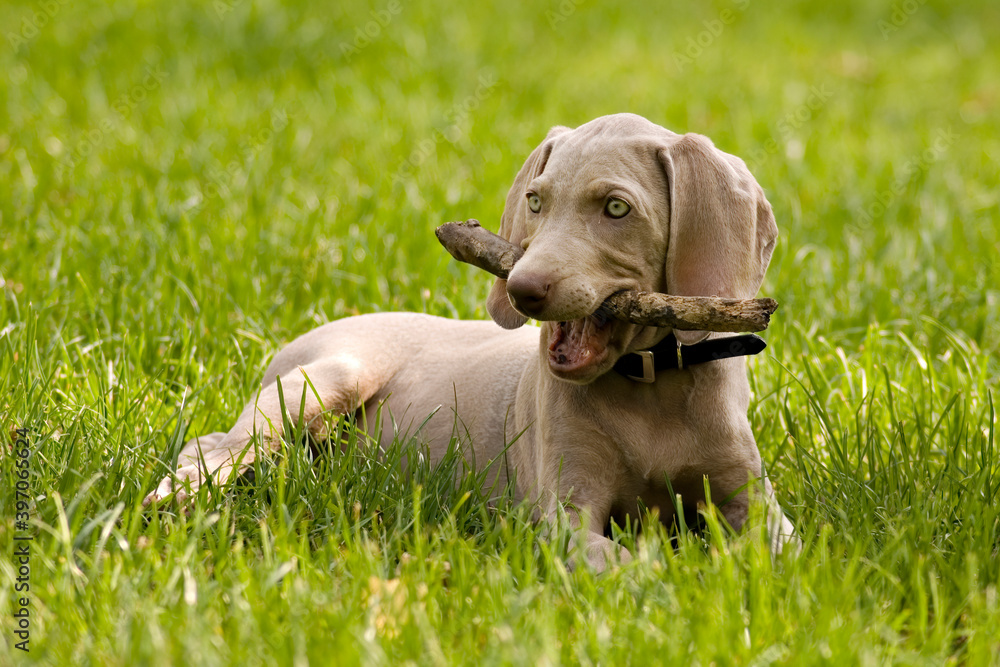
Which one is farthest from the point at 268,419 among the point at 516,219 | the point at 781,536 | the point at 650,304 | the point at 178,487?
the point at 781,536

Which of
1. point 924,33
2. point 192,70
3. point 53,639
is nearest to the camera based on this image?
point 53,639

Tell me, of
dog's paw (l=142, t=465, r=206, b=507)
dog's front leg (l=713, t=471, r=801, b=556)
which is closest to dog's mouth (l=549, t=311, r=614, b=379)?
dog's front leg (l=713, t=471, r=801, b=556)

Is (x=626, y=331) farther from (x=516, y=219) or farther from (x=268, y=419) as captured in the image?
(x=268, y=419)

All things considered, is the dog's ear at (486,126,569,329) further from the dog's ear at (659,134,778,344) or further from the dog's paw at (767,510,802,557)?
the dog's paw at (767,510,802,557)

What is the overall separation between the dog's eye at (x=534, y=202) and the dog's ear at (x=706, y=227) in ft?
1.13

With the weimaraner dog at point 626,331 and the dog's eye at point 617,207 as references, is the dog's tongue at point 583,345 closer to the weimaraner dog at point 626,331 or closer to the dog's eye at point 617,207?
the weimaraner dog at point 626,331

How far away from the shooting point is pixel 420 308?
4.69 m

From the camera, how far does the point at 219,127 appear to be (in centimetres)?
705

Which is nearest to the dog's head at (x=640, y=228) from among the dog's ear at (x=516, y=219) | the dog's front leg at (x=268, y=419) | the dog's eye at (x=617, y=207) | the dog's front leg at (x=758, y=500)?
the dog's eye at (x=617, y=207)

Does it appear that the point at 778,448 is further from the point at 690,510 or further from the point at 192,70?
the point at 192,70

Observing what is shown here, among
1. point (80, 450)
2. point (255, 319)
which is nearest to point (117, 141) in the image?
point (255, 319)

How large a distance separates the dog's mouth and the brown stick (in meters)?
0.05

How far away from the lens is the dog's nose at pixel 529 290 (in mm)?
2502

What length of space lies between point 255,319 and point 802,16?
9564mm
